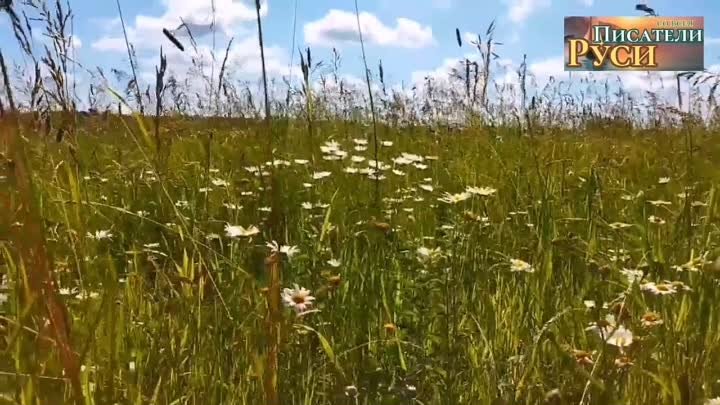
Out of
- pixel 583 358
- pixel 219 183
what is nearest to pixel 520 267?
pixel 583 358

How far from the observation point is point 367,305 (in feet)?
4.71

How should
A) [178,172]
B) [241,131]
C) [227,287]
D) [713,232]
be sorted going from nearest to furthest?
[227,287]
[713,232]
[178,172]
[241,131]

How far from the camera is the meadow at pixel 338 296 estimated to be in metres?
0.91

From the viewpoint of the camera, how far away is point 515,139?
4031mm

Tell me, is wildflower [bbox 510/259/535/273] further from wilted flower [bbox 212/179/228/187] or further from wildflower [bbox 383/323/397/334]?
wilted flower [bbox 212/179/228/187]

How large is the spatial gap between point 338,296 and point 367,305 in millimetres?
97

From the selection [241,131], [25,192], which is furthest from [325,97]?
[25,192]

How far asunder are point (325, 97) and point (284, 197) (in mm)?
3098

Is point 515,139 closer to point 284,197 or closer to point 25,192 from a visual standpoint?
point 284,197

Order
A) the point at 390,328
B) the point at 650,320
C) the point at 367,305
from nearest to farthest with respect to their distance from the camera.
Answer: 1. the point at 650,320
2. the point at 390,328
3. the point at 367,305

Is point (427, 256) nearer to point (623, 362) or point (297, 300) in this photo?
point (297, 300)

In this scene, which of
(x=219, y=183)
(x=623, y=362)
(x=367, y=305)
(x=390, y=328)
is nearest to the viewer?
(x=623, y=362)

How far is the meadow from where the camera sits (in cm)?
91

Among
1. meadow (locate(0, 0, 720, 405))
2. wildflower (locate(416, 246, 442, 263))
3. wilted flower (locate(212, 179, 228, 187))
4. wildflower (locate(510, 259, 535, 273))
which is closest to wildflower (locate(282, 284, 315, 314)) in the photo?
meadow (locate(0, 0, 720, 405))
